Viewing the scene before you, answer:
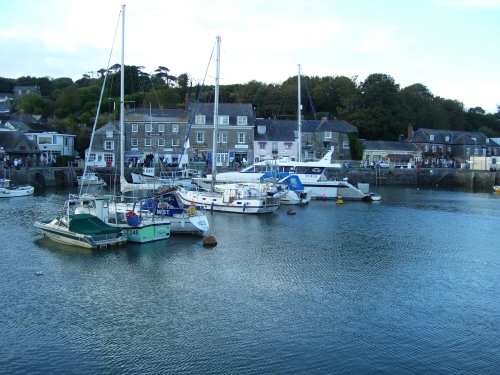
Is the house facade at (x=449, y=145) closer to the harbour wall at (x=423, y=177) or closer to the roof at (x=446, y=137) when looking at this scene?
the roof at (x=446, y=137)

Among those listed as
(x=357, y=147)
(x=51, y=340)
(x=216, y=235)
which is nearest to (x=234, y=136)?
(x=357, y=147)

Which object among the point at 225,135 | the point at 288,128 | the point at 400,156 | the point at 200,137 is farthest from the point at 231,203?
the point at 400,156

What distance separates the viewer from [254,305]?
60.3 ft

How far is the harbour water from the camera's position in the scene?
46.5ft

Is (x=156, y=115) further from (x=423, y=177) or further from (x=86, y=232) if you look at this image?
(x=86, y=232)

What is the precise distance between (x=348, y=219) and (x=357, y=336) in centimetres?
2463

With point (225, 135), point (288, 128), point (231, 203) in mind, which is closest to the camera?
point (231, 203)

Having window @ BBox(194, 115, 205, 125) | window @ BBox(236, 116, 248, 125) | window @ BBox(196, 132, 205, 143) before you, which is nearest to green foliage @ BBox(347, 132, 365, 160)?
window @ BBox(236, 116, 248, 125)

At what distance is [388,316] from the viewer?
17.8 metres

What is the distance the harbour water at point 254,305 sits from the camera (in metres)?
14.2

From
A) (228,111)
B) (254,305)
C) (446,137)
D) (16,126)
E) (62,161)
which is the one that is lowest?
(254,305)

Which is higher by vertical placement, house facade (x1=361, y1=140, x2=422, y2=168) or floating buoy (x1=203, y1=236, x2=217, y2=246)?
house facade (x1=361, y1=140, x2=422, y2=168)

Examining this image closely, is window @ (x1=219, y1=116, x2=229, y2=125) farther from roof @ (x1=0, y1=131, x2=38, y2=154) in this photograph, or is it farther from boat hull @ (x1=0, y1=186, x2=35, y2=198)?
boat hull @ (x1=0, y1=186, x2=35, y2=198)

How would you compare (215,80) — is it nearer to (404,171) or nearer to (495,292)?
(495,292)
